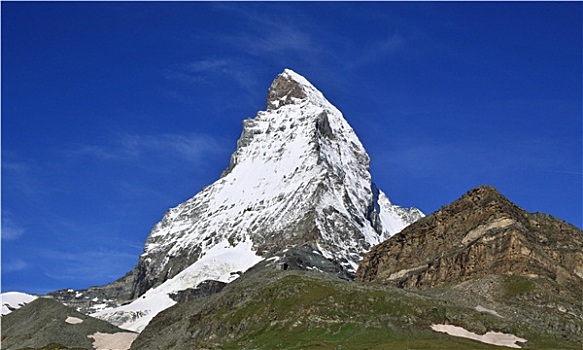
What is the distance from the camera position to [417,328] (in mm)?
198875

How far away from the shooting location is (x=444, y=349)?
171000 mm

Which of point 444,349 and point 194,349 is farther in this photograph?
point 194,349

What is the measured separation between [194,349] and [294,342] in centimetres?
2282

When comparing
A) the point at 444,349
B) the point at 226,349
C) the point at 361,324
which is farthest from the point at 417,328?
the point at 226,349

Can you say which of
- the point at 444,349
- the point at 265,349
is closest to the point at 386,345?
the point at 444,349

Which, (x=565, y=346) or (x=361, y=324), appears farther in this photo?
(x=361, y=324)

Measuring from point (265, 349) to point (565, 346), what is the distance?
63.9 meters

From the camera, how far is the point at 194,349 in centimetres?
19700

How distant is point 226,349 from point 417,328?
142 feet

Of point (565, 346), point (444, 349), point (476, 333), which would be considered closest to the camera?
point (444, 349)

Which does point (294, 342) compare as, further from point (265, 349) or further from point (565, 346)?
point (565, 346)

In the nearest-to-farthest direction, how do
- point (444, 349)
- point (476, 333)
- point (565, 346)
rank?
point (444, 349)
point (565, 346)
point (476, 333)

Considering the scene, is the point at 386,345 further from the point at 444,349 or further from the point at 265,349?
the point at 265,349

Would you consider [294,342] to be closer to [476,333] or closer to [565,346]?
[476,333]
